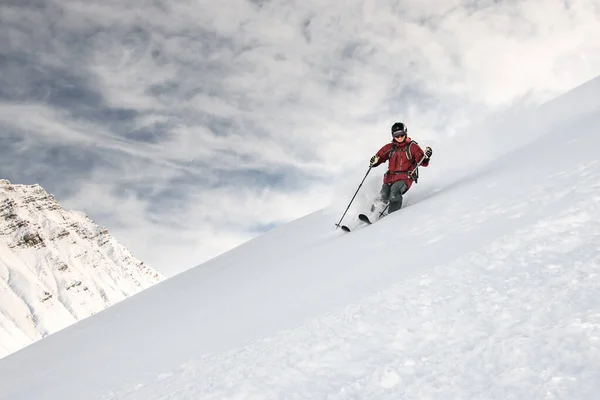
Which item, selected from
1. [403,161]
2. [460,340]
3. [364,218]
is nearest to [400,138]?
[403,161]

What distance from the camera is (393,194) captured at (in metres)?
9.08

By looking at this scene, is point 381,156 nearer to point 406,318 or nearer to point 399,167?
point 399,167

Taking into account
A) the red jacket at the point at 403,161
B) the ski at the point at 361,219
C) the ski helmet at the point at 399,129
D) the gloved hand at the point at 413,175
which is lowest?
the ski at the point at 361,219

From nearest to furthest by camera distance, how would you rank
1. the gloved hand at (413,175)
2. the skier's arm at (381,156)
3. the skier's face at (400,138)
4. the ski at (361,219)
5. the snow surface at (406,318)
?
the snow surface at (406,318)
the ski at (361,219)
the gloved hand at (413,175)
the skier's face at (400,138)
the skier's arm at (381,156)

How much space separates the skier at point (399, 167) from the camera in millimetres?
9039

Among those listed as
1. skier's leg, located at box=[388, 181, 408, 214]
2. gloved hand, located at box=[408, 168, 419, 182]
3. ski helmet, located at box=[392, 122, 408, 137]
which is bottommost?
skier's leg, located at box=[388, 181, 408, 214]

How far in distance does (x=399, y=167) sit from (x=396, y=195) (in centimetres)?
62

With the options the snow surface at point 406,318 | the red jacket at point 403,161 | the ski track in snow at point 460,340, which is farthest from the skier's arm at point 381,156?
the ski track in snow at point 460,340

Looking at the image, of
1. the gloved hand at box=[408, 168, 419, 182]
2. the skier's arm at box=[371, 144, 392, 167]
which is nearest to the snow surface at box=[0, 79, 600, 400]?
the gloved hand at box=[408, 168, 419, 182]

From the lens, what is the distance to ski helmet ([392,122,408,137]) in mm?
9469

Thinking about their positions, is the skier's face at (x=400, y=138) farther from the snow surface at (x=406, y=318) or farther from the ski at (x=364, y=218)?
the snow surface at (x=406, y=318)

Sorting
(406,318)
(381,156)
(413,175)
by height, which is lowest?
(406,318)

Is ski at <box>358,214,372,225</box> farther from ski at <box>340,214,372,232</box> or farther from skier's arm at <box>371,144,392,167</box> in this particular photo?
skier's arm at <box>371,144,392,167</box>

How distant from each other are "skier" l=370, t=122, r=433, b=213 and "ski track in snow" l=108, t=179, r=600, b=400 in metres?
5.38
